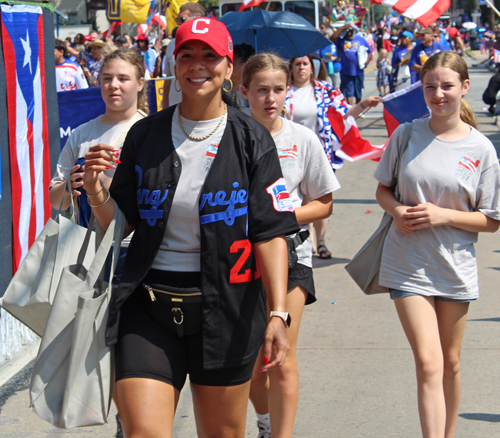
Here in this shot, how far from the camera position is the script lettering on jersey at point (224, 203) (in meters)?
2.55

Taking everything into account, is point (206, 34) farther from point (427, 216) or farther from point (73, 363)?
point (427, 216)

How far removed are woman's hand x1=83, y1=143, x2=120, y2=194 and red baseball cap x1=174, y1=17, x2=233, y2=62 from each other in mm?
462

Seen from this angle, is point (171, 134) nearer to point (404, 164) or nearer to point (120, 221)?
point (120, 221)

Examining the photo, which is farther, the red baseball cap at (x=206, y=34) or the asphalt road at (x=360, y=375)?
the asphalt road at (x=360, y=375)

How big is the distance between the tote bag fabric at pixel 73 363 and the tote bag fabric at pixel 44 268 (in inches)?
6.1

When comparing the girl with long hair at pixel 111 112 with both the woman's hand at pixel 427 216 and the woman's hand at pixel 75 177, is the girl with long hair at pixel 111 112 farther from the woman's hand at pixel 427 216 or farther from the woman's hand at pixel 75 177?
the woman's hand at pixel 427 216

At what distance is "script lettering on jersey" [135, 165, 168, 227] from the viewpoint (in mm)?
2592

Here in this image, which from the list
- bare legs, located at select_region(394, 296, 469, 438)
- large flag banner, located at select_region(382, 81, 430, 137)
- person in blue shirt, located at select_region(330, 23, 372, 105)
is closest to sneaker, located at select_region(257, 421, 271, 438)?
bare legs, located at select_region(394, 296, 469, 438)

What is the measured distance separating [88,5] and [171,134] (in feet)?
134

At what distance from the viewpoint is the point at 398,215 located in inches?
134

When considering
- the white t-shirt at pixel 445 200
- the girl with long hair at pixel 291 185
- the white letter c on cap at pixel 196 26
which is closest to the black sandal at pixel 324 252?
the girl with long hair at pixel 291 185

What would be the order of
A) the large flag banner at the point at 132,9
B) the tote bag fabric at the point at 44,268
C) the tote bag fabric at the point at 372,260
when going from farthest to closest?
the large flag banner at the point at 132,9, the tote bag fabric at the point at 372,260, the tote bag fabric at the point at 44,268

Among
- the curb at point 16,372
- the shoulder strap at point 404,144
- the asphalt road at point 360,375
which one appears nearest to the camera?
the shoulder strap at point 404,144

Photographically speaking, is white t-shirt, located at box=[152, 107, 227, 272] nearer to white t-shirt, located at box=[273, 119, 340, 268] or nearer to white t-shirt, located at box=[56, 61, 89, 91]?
white t-shirt, located at box=[273, 119, 340, 268]
